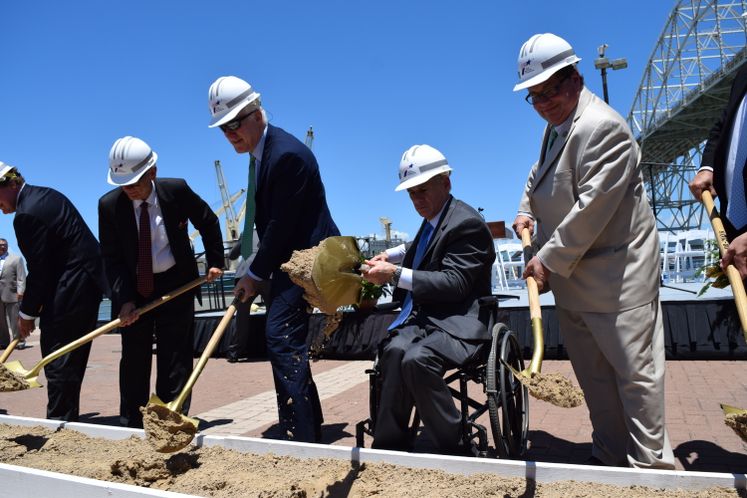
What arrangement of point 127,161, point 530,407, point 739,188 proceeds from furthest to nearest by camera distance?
point 530,407 < point 127,161 < point 739,188

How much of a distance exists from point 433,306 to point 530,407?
7.09ft

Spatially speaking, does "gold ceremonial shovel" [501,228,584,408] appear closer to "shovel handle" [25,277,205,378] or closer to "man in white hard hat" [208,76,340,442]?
"man in white hard hat" [208,76,340,442]

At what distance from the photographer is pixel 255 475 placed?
277 centimetres

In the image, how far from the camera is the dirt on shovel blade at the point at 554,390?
84.5 inches

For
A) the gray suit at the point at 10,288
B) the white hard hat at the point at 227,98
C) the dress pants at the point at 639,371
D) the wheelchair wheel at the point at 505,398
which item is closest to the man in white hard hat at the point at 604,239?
the dress pants at the point at 639,371

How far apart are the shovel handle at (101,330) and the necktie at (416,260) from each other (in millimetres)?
1567

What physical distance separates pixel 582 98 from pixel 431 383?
1.47 meters

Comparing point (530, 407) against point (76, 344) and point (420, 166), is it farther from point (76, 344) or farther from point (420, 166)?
point (76, 344)

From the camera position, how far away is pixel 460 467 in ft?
8.23

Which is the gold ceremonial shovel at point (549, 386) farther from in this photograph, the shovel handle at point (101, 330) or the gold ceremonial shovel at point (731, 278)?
the shovel handle at point (101, 330)

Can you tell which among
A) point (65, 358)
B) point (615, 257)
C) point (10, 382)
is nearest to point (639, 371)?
point (615, 257)

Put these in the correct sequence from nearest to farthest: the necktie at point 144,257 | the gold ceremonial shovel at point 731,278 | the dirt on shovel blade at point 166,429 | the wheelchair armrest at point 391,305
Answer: the gold ceremonial shovel at point 731,278 < the dirt on shovel blade at point 166,429 < the wheelchair armrest at point 391,305 < the necktie at point 144,257

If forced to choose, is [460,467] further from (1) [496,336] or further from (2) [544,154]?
(2) [544,154]

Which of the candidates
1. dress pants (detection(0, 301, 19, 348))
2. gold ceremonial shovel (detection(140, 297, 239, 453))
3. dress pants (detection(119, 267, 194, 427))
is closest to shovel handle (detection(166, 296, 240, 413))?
gold ceremonial shovel (detection(140, 297, 239, 453))
